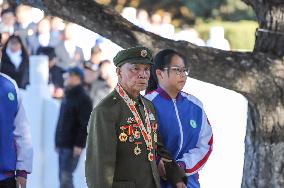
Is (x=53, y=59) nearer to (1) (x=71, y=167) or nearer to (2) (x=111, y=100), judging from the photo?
(1) (x=71, y=167)

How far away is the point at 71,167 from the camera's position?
11.8 meters

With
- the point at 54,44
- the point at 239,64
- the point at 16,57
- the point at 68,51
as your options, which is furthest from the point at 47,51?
the point at 239,64

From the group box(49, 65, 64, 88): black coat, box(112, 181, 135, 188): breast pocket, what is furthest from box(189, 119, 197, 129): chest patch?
box(49, 65, 64, 88): black coat

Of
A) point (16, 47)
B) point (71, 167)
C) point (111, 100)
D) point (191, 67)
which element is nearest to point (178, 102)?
point (191, 67)

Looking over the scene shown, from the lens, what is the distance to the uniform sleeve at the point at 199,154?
272 inches

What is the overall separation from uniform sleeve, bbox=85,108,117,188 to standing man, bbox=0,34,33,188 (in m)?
1.09

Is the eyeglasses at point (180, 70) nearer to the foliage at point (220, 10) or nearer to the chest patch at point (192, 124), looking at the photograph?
the chest patch at point (192, 124)

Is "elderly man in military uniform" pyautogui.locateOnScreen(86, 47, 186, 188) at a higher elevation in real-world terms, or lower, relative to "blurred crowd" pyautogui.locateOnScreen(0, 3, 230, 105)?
lower

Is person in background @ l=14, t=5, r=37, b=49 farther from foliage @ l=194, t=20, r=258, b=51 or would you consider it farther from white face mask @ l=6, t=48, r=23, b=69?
foliage @ l=194, t=20, r=258, b=51

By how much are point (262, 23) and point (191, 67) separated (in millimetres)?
631

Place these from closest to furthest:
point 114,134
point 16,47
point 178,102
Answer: point 114,134 → point 178,102 → point 16,47

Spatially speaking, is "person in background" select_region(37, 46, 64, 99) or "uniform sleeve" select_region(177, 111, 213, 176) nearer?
"uniform sleeve" select_region(177, 111, 213, 176)

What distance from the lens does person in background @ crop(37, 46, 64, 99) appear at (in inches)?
604

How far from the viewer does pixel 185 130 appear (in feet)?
22.9
